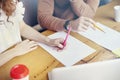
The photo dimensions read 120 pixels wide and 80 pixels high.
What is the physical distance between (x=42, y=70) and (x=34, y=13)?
39 centimetres

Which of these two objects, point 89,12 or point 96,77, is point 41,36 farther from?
point 96,77

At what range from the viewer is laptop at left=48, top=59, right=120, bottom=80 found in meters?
0.74

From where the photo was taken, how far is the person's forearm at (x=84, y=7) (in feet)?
3.93

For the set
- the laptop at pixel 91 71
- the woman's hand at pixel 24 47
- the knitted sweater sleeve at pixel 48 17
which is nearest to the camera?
the laptop at pixel 91 71

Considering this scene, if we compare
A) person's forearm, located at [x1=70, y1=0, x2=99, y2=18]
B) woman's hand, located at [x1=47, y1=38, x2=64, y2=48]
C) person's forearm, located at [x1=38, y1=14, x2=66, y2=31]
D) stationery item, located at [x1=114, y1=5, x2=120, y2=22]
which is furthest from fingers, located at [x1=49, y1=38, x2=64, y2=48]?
stationery item, located at [x1=114, y1=5, x2=120, y2=22]

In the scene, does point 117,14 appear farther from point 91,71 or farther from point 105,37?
point 91,71

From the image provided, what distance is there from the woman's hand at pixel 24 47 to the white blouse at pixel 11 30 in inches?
3.1

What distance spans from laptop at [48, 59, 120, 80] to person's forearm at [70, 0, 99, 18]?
0.53 metres

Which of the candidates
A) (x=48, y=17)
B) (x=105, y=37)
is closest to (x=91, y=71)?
(x=105, y=37)

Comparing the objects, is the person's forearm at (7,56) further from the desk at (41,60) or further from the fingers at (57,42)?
the fingers at (57,42)

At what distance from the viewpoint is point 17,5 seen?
111 cm

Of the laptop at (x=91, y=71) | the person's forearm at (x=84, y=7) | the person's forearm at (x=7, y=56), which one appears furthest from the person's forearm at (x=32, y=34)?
the laptop at (x=91, y=71)

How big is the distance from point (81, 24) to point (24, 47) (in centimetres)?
36

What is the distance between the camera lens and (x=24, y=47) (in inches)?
41.8
